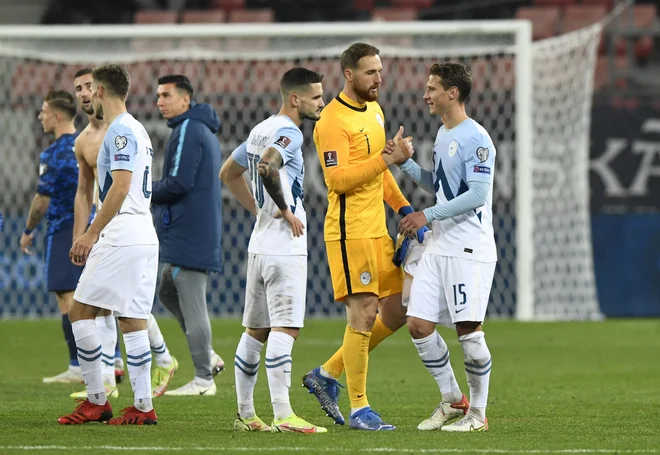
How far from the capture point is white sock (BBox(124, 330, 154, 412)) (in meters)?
6.96

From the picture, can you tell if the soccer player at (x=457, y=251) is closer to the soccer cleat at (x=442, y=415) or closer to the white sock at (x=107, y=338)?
the soccer cleat at (x=442, y=415)

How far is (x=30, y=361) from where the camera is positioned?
36.4 feet

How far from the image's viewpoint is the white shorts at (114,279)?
6.87 meters

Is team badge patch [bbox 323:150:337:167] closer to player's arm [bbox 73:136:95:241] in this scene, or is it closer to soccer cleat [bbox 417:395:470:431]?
soccer cleat [bbox 417:395:470:431]

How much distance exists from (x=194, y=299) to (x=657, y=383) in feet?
11.4

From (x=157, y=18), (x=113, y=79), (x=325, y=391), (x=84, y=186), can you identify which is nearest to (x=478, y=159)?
(x=325, y=391)

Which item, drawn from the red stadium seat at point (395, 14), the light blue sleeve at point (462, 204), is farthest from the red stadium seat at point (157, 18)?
the light blue sleeve at point (462, 204)

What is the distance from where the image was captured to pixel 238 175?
293 inches

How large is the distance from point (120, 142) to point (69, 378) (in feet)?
10.8

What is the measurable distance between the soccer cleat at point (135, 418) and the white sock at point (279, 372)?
74 centimetres

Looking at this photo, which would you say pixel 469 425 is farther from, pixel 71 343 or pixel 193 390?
pixel 71 343

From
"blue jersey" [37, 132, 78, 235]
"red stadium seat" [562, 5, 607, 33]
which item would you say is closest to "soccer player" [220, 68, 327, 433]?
"blue jersey" [37, 132, 78, 235]

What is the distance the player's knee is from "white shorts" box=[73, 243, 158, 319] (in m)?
1.48

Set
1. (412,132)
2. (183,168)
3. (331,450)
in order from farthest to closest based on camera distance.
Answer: (412,132), (183,168), (331,450)
